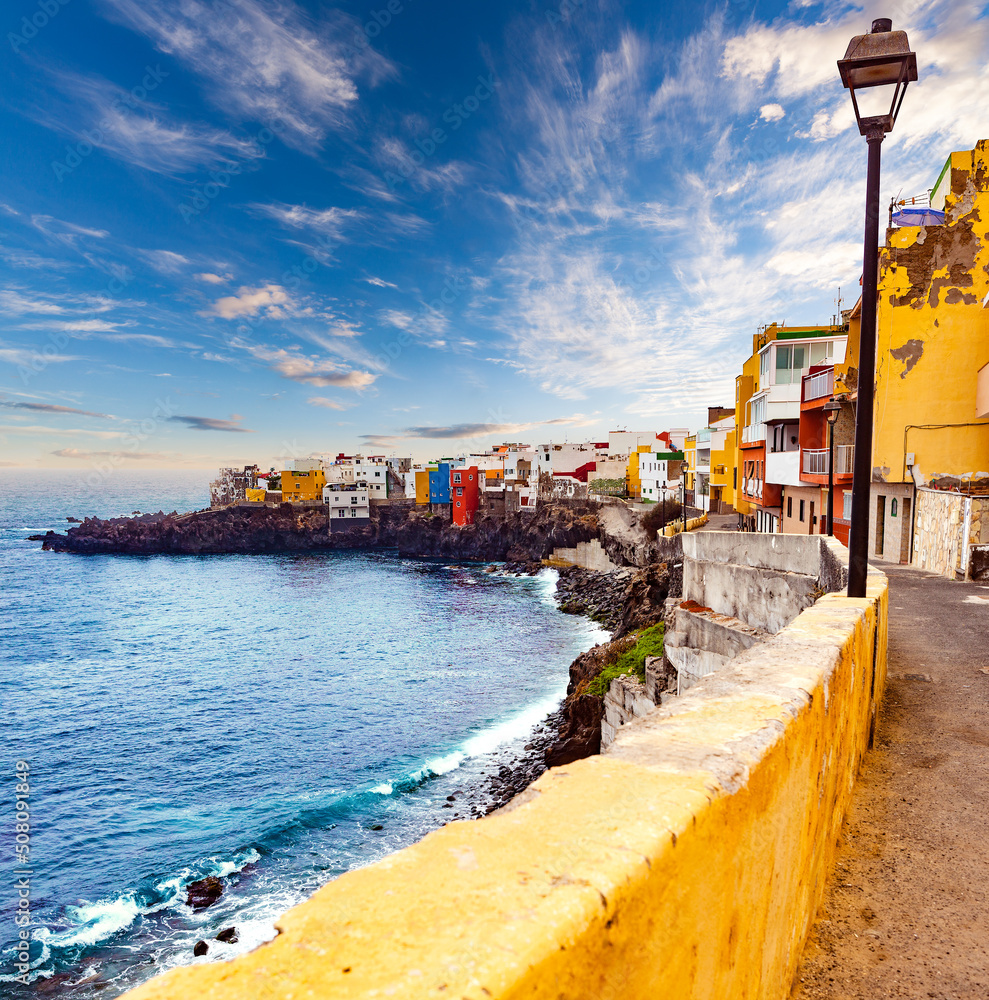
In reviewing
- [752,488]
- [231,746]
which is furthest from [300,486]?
[752,488]

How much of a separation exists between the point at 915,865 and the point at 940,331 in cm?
1921

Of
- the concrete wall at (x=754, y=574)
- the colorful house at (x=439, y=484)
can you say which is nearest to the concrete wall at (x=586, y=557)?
the colorful house at (x=439, y=484)

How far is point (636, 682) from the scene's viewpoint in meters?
18.3

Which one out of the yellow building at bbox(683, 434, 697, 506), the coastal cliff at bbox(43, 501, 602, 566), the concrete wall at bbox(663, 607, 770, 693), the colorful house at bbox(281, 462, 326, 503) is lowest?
the coastal cliff at bbox(43, 501, 602, 566)

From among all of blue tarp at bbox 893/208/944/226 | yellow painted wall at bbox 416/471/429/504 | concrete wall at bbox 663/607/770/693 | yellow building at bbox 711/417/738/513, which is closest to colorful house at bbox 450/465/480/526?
yellow painted wall at bbox 416/471/429/504

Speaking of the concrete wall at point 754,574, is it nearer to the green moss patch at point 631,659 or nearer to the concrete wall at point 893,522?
the green moss patch at point 631,659

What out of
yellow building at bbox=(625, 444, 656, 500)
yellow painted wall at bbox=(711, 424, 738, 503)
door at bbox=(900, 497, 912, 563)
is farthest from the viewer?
yellow building at bbox=(625, 444, 656, 500)

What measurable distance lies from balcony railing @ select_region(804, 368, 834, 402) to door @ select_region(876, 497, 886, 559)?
4.79 metres

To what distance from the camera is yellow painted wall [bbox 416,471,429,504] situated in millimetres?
100500

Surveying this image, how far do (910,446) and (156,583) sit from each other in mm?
77769

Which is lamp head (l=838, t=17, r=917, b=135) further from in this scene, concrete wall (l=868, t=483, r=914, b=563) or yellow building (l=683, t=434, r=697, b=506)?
yellow building (l=683, t=434, r=697, b=506)

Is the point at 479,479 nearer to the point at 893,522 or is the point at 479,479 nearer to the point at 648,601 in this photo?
the point at 648,601

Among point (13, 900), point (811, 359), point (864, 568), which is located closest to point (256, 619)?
point (13, 900)

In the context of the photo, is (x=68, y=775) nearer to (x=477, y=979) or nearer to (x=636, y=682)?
(x=636, y=682)
